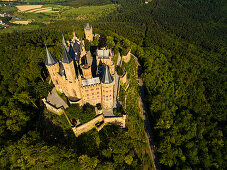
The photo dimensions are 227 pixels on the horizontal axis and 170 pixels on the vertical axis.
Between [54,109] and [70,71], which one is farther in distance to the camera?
[54,109]

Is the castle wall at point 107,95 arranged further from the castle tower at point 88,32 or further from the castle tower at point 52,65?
the castle tower at point 88,32

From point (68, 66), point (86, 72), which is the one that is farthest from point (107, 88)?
point (68, 66)

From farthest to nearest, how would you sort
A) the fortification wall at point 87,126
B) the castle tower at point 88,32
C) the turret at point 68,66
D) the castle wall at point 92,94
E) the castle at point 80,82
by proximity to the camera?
the castle tower at point 88,32
the castle wall at point 92,94
the castle at point 80,82
the fortification wall at point 87,126
the turret at point 68,66

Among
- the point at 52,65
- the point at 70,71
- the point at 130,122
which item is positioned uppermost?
the point at 52,65

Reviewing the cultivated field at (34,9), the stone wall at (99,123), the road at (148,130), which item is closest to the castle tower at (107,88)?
the stone wall at (99,123)

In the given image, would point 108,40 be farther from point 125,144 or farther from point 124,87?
point 125,144

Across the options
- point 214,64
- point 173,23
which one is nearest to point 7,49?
point 214,64

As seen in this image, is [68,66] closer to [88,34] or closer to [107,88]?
[107,88]
